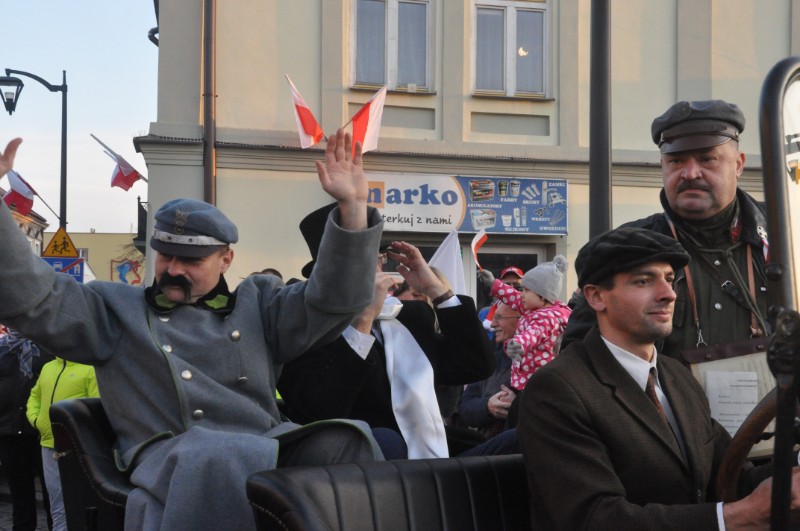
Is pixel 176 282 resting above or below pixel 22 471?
above

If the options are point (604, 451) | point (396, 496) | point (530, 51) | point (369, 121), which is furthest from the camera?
point (530, 51)

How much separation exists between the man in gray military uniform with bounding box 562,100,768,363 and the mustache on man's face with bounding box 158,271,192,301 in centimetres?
137

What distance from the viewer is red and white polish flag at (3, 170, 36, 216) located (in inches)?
638

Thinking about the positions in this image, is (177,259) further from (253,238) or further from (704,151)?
(253,238)

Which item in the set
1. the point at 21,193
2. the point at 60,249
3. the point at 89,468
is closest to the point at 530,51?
the point at 60,249

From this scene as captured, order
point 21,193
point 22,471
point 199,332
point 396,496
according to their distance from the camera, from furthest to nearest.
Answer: point 21,193 < point 22,471 < point 199,332 < point 396,496

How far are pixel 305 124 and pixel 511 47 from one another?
10.9 ft

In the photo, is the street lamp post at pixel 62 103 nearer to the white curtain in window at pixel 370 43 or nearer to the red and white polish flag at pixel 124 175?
the red and white polish flag at pixel 124 175

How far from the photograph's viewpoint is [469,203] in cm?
1368

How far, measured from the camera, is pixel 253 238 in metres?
13.1

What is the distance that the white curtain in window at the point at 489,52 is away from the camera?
14.0 meters

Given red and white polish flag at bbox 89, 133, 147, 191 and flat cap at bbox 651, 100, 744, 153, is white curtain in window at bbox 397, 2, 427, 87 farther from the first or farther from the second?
flat cap at bbox 651, 100, 744, 153

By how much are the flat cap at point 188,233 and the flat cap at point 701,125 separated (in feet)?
5.09

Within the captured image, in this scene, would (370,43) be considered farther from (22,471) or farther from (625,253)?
(625,253)
